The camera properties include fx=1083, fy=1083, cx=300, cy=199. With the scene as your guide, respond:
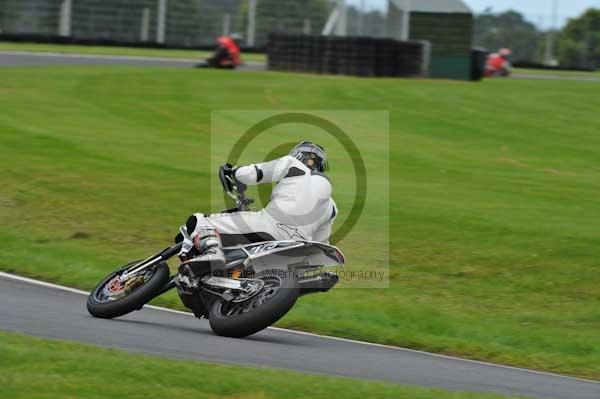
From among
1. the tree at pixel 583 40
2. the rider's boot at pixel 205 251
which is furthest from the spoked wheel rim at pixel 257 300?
the tree at pixel 583 40

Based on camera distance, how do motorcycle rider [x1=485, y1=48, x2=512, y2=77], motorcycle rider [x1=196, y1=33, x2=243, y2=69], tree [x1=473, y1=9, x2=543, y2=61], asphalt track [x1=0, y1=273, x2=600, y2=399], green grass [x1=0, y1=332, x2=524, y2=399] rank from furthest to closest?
1. tree [x1=473, y1=9, x2=543, y2=61]
2. motorcycle rider [x1=485, y1=48, x2=512, y2=77]
3. motorcycle rider [x1=196, y1=33, x2=243, y2=69]
4. asphalt track [x1=0, y1=273, x2=600, y2=399]
5. green grass [x1=0, y1=332, x2=524, y2=399]

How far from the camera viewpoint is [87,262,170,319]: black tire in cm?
895

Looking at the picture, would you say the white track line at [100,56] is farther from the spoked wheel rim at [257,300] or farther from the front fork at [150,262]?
the spoked wheel rim at [257,300]

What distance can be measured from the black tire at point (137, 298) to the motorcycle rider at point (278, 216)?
9.5 inches

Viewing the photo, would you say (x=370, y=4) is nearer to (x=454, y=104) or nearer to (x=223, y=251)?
(x=454, y=104)

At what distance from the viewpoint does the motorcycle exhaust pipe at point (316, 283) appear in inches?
340

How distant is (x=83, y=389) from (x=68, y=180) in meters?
10.3

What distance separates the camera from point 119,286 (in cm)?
920

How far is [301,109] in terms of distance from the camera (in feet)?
78.9

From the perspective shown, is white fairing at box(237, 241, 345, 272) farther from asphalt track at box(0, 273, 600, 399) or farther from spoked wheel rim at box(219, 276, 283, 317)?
asphalt track at box(0, 273, 600, 399)

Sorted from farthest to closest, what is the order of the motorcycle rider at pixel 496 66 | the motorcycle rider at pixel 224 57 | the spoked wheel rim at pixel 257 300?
the motorcycle rider at pixel 496 66 → the motorcycle rider at pixel 224 57 → the spoked wheel rim at pixel 257 300

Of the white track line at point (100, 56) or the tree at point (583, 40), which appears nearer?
the white track line at point (100, 56)

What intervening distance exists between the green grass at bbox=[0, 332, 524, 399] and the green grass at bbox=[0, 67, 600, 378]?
9.02 feet

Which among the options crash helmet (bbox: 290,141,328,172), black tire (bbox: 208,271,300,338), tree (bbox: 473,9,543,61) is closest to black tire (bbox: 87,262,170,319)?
black tire (bbox: 208,271,300,338)
